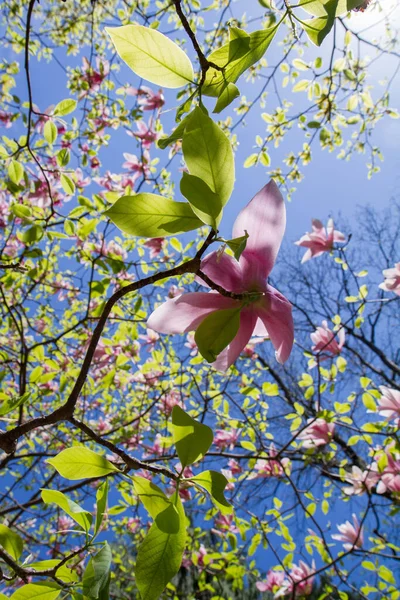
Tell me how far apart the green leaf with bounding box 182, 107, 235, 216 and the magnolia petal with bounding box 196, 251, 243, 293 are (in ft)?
0.26

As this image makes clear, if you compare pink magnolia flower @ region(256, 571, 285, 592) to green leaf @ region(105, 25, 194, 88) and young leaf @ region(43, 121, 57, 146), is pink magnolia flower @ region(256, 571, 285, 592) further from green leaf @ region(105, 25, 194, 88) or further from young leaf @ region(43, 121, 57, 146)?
green leaf @ region(105, 25, 194, 88)

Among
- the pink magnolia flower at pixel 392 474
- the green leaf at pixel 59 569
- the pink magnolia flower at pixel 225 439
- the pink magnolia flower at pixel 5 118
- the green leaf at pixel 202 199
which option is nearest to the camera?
the green leaf at pixel 202 199

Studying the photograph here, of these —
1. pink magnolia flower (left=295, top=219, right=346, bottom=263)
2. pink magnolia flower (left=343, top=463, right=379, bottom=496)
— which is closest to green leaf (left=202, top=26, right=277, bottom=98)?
pink magnolia flower (left=295, top=219, right=346, bottom=263)

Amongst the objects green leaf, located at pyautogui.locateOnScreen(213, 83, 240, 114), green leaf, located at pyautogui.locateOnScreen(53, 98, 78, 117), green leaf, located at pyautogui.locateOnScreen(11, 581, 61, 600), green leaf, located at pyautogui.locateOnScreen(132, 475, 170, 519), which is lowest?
green leaf, located at pyautogui.locateOnScreen(11, 581, 61, 600)

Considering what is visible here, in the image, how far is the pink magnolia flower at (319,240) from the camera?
138 centimetres

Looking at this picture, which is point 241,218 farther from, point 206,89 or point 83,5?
point 83,5

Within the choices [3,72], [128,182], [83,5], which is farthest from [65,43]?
[128,182]

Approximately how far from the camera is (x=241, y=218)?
0.36 m

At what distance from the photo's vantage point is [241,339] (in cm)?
39

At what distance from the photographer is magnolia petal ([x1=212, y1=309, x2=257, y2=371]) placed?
0.38 m

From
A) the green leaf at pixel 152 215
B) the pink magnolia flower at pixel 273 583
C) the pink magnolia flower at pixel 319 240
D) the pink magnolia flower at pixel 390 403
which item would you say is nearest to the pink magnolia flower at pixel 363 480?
the pink magnolia flower at pixel 390 403

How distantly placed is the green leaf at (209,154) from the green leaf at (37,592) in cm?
36

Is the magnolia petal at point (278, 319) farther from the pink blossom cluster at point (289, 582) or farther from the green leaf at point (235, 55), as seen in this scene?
the pink blossom cluster at point (289, 582)

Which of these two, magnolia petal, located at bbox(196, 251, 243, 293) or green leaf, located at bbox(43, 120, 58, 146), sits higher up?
green leaf, located at bbox(43, 120, 58, 146)
